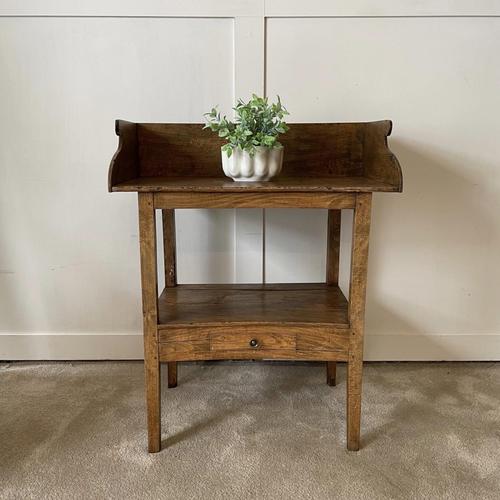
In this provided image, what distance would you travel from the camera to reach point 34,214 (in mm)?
1915

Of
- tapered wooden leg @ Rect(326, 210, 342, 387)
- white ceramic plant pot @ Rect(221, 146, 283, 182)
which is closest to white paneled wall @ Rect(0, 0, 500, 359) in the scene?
tapered wooden leg @ Rect(326, 210, 342, 387)

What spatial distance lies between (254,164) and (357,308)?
53cm

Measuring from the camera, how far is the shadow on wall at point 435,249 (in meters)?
1.88

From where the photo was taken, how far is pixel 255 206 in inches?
52.3

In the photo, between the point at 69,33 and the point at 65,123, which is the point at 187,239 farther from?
the point at 69,33

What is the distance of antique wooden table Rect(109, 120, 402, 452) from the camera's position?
131 centimetres

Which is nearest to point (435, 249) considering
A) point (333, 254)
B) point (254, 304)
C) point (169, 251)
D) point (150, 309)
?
point (333, 254)

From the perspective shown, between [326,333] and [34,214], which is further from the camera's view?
[34,214]

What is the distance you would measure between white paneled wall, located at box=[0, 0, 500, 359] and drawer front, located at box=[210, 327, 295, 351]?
59cm

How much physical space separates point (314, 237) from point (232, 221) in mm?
346

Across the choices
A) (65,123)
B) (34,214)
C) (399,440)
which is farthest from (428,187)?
(34,214)

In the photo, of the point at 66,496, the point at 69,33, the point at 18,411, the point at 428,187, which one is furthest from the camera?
the point at 428,187

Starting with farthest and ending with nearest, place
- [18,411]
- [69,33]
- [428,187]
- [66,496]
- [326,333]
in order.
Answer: [428,187] < [69,33] < [18,411] < [326,333] < [66,496]

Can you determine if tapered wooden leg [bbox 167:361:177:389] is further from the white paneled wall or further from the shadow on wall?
the shadow on wall
